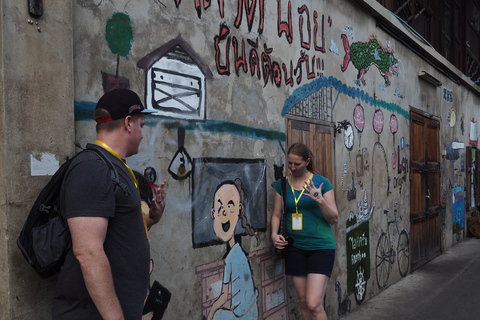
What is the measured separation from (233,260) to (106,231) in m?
1.94

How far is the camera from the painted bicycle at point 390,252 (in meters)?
6.55

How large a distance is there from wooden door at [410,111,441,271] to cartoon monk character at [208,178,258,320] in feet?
15.9

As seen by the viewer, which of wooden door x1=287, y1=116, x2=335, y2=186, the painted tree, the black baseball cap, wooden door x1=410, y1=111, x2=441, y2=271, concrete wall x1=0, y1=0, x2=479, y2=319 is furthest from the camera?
wooden door x1=410, y1=111, x2=441, y2=271

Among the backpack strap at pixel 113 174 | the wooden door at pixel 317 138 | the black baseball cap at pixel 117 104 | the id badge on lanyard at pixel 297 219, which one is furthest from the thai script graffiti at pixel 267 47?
the backpack strap at pixel 113 174

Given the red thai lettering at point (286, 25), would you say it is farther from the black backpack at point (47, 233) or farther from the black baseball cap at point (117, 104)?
the black backpack at point (47, 233)

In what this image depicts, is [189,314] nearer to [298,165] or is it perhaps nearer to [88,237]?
[298,165]

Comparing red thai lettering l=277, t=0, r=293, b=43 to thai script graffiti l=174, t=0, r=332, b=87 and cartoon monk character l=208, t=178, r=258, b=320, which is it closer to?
thai script graffiti l=174, t=0, r=332, b=87

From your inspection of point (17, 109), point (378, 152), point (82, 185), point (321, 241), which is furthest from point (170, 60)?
point (378, 152)

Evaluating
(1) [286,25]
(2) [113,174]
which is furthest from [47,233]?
(1) [286,25]

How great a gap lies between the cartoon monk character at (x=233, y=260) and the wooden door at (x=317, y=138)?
0.99m

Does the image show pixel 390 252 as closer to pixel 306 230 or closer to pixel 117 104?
pixel 306 230

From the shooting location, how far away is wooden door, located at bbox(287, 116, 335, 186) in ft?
15.1

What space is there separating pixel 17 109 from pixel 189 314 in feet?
5.98

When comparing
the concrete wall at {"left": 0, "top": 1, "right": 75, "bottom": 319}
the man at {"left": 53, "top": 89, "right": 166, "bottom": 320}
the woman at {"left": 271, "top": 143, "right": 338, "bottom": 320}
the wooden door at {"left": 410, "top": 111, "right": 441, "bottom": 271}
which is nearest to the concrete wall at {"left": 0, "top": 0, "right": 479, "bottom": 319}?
the concrete wall at {"left": 0, "top": 1, "right": 75, "bottom": 319}
